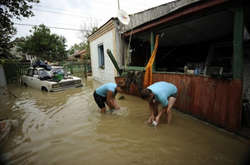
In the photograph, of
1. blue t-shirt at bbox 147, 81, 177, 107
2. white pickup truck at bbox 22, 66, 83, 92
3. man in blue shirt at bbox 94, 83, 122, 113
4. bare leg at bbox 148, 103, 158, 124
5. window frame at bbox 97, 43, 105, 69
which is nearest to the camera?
blue t-shirt at bbox 147, 81, 177, 107

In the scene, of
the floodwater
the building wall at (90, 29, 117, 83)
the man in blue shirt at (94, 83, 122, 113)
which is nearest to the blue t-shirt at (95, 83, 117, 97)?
the man in blue shirt at (94, 83, 122, 113)

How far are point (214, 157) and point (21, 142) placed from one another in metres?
3.82

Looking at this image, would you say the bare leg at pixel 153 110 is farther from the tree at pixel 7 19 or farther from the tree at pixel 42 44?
the tree at pixel 42 44

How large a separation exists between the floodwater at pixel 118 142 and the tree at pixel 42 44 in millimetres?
20969

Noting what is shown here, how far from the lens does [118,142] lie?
2535 millimetres

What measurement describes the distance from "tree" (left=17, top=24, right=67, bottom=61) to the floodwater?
21.0m

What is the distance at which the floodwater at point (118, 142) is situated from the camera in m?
2.04

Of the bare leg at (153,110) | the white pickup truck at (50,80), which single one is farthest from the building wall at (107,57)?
the bare leg at (153,110)

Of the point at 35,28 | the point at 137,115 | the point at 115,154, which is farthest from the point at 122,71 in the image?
the point at 35,28

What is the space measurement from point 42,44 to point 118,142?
23.4 m

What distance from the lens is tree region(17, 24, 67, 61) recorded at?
19625 millimetres

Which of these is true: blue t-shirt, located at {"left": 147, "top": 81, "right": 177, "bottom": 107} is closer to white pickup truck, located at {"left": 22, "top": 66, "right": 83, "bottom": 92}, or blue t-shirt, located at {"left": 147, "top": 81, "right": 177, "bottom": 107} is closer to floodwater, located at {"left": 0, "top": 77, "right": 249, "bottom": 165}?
floodwater, located at {"left": 0, "top": 77, "right": 249, "bottom": 165}

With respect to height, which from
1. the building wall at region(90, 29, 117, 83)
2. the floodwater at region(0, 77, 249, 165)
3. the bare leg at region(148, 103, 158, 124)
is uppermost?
the building wall at region(90, 29, 117, 83)

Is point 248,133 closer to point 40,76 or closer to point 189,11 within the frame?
point 189,11
